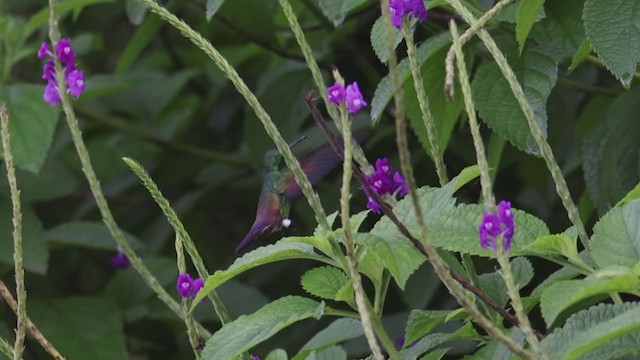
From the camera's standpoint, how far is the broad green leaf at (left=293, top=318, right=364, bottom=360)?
133cm

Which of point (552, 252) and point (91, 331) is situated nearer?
point (552, 252)

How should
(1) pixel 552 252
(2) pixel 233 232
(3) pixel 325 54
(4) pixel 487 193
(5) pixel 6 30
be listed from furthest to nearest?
(2) pixel 233 232, (3) pixel 325 54, (5) pixel 6 30, (1) pixel 552 252, (4) pixel 487 193

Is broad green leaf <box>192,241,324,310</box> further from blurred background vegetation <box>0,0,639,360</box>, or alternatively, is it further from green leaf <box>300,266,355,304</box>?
blurred background vegetation <box>0,0,639,360</box>

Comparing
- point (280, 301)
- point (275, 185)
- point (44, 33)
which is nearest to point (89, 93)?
point (44, 33)

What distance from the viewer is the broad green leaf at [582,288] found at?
0.92 metres

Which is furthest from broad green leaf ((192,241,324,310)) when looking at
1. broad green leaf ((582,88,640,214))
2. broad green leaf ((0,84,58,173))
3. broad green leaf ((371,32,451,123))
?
broad green leaf ((0,84,58,173))

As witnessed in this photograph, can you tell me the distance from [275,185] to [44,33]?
148cm

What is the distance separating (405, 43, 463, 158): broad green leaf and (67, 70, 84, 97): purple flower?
1.85 feet

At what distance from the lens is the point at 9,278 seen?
2637 millimetres

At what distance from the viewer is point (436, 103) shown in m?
1.76

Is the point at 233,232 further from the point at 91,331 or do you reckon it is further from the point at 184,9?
the point at 91,331

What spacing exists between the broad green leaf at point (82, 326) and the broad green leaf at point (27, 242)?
120 millimetres

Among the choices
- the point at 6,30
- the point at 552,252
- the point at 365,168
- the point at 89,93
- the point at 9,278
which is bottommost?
the point at 552,252

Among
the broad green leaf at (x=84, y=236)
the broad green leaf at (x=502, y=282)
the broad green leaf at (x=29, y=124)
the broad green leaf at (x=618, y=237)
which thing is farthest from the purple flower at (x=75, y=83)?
the broad green leaf at (x=84, y=236)
